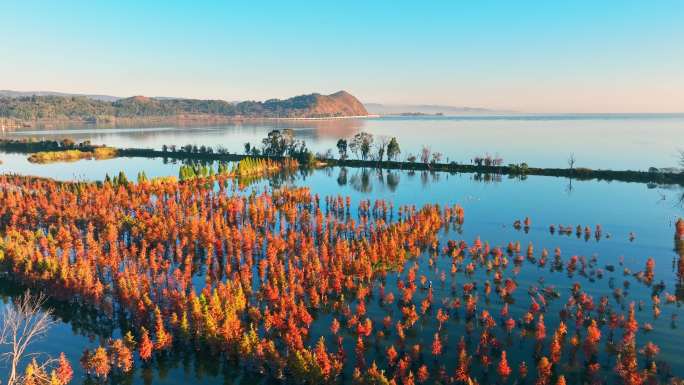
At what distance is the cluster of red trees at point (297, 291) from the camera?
35.6 m

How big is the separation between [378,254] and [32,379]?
39.7 metres

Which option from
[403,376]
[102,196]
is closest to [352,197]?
[102,196]

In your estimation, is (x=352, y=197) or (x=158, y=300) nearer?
(x=158, y=300)

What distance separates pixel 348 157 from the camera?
165500 mm

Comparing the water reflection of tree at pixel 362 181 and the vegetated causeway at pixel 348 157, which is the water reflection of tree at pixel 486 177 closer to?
the vegetated causeway at pixel 348 157

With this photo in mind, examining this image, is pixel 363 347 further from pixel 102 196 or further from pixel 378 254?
pixel 102 196

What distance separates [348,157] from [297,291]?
121 metres

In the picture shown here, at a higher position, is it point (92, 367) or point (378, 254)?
point (378, 254)

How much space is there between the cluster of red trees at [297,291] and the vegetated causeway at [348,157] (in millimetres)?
62019

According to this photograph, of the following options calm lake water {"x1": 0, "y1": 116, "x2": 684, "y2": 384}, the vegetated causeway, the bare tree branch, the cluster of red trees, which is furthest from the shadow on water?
the vegetated causeway

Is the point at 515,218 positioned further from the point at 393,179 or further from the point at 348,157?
the point at 348,157

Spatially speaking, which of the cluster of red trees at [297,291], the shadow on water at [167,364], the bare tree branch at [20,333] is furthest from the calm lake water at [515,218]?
the bare tree branch at [20,333]

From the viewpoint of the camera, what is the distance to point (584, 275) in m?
54.0

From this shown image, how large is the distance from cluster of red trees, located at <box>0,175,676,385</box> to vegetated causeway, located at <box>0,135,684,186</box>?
62.0 metres
